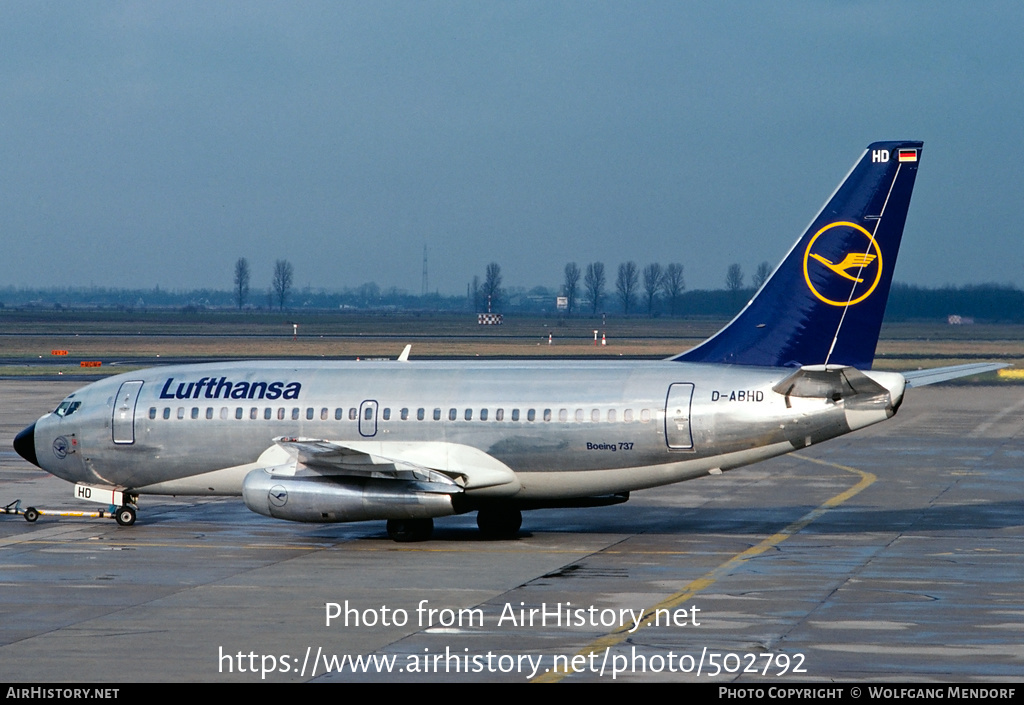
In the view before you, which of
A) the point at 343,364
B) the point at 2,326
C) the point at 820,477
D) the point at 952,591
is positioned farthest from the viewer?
the point at 2,326

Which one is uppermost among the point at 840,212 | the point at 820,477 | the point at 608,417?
the point at 840,212

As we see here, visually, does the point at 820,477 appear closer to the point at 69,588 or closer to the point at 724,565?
the point at 724,565

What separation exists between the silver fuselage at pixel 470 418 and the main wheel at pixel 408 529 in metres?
1.66

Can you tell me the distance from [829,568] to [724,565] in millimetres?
1820

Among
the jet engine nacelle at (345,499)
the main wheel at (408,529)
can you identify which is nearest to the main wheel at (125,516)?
the jet engine nacelle at (345,499)

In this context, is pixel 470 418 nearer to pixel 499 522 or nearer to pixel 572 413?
pixel 572 413

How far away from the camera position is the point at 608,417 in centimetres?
2703

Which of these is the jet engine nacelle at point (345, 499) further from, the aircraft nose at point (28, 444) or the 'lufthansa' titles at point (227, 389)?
the aircraft nose at point (28, 444)

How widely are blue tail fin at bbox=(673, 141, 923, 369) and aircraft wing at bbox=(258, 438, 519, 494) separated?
5.59 m

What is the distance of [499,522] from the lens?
29.1 metres

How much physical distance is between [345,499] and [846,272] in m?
10.6

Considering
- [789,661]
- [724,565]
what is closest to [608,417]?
[724,565]

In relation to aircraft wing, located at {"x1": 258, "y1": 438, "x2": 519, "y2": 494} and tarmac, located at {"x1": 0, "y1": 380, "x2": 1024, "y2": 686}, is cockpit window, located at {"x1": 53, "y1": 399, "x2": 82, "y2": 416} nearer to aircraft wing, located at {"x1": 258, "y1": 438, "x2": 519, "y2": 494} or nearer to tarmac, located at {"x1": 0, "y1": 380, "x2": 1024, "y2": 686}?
tarmac, located at {"x1": 0, "y1": 380, "x2": 1024, "y2": 686}

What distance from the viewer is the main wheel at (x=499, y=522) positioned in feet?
94.9
